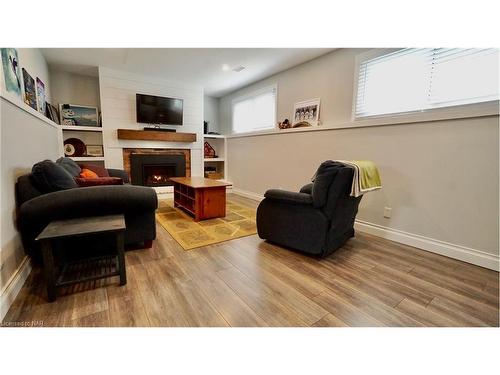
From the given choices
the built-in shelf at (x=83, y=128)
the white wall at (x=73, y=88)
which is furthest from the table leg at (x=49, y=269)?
the white wall at (x=73, y=88)

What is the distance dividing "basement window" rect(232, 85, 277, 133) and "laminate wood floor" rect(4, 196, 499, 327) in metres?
3.04

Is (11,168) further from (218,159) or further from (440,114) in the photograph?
(218,159)

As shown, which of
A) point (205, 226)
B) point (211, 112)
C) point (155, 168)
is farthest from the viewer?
point (211, 112)

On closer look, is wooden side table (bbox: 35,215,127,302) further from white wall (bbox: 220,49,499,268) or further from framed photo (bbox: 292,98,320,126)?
framed photo (bbox: 292,98,320,126)

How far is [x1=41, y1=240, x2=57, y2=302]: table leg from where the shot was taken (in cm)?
132

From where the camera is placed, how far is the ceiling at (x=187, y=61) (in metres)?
3.22

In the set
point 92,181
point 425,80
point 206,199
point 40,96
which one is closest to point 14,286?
point 92,181

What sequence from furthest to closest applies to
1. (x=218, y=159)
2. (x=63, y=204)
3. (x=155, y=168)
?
(x=218, y=159) < (x=155, y=168) < (x=63, y=204)

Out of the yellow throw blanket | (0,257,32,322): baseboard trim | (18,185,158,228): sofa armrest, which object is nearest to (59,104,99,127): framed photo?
(18,185,158,228): sofa armrest

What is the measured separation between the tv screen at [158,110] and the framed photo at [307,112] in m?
2.47

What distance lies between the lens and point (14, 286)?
141 centimetres

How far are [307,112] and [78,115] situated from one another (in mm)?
4150
